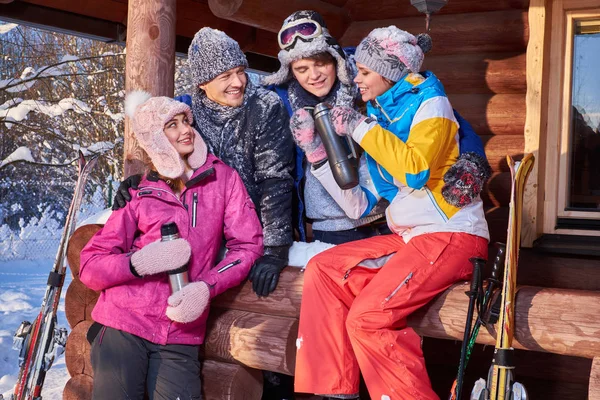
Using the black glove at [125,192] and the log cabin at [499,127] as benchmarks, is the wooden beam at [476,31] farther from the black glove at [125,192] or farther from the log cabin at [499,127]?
the black glove at [125,192]

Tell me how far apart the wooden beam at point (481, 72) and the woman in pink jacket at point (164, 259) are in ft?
8.07

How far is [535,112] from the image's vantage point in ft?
16.7

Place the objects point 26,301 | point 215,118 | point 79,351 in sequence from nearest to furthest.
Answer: point 215,118
point 79,351
point 26,301

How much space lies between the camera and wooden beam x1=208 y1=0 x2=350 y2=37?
554 centimetres

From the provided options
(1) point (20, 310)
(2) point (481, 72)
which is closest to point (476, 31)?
(2) point (481, 72)

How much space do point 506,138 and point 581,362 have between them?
1690 millimetres

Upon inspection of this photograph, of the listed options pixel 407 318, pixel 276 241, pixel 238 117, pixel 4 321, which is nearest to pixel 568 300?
pixel 407 318

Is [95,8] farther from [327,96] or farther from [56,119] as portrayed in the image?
[56,119]

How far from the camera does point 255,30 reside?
7.61m

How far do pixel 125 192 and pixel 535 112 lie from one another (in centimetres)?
290

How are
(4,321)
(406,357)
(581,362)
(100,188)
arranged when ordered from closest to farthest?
1. (406,357)
2. (581,362)
3. (4,321)
4. (100,188)

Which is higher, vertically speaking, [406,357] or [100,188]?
[100,188]

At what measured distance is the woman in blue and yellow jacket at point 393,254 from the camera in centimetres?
310

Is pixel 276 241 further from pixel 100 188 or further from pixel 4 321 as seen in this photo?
pixel 100 188
